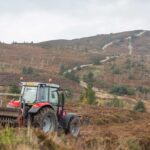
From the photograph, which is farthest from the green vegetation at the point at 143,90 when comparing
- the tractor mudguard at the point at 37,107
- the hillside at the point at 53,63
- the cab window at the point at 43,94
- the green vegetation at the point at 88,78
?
the tractor mudguard at the point at 37,107

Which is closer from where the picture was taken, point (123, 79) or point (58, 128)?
point (58, 128)

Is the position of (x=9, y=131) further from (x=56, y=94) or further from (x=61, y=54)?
(x=61, y=54)

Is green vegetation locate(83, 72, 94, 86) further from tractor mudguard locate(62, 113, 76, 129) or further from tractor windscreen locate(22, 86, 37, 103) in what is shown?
tractor windscreen locate(22, 86, 37, 103)

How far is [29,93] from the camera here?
16.9 meters

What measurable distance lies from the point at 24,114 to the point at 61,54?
79848 mm

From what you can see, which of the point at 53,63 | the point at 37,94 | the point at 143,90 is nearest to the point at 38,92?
the point at 37,94

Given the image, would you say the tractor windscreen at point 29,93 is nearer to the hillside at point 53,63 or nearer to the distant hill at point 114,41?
the hillside at point 53,63

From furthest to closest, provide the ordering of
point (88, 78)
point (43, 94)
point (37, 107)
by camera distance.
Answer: point (88, 78), point (43, 94), point (37, 107)

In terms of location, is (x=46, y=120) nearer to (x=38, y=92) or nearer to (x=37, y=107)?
(x=37, y=107)

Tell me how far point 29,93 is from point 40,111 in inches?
39.1

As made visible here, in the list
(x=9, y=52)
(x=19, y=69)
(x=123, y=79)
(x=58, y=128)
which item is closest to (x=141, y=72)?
(x=123, y=79)

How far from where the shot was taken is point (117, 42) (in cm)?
14688

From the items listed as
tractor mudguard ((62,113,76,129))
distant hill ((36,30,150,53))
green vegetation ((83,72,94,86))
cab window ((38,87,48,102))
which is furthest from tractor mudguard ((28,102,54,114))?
distant hill ((36,30,150,53))

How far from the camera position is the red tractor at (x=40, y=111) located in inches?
629
